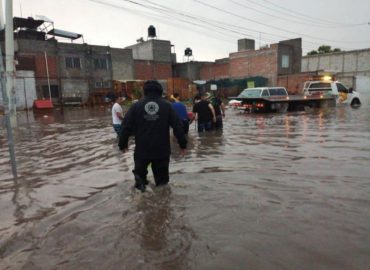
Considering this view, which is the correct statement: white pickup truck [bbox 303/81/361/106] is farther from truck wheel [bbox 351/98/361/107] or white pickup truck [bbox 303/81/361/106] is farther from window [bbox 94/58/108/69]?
Result: window [bbox 94/58/108/69]

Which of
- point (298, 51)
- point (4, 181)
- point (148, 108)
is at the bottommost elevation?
point (4, 181)

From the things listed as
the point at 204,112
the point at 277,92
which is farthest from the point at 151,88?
the point at 277,92

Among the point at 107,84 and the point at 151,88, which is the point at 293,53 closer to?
the point at 107,84

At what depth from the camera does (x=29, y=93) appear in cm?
3569

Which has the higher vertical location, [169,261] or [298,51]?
[298,51]

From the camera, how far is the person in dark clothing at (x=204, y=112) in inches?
472

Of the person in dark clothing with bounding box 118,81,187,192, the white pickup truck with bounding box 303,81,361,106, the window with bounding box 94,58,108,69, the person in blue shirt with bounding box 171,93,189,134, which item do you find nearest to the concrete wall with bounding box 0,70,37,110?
the window with bounding box 94,58,108,69

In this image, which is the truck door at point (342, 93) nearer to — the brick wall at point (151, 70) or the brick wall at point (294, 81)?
the brick wall at point (294, 81)

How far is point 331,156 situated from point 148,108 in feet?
16.6

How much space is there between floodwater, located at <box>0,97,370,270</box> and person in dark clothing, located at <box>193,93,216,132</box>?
351cm

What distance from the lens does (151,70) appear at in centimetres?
4894

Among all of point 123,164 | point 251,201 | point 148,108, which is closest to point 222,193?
point 251,201

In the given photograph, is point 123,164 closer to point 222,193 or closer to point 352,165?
point 222,193

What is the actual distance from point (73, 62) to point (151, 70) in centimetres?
1155
